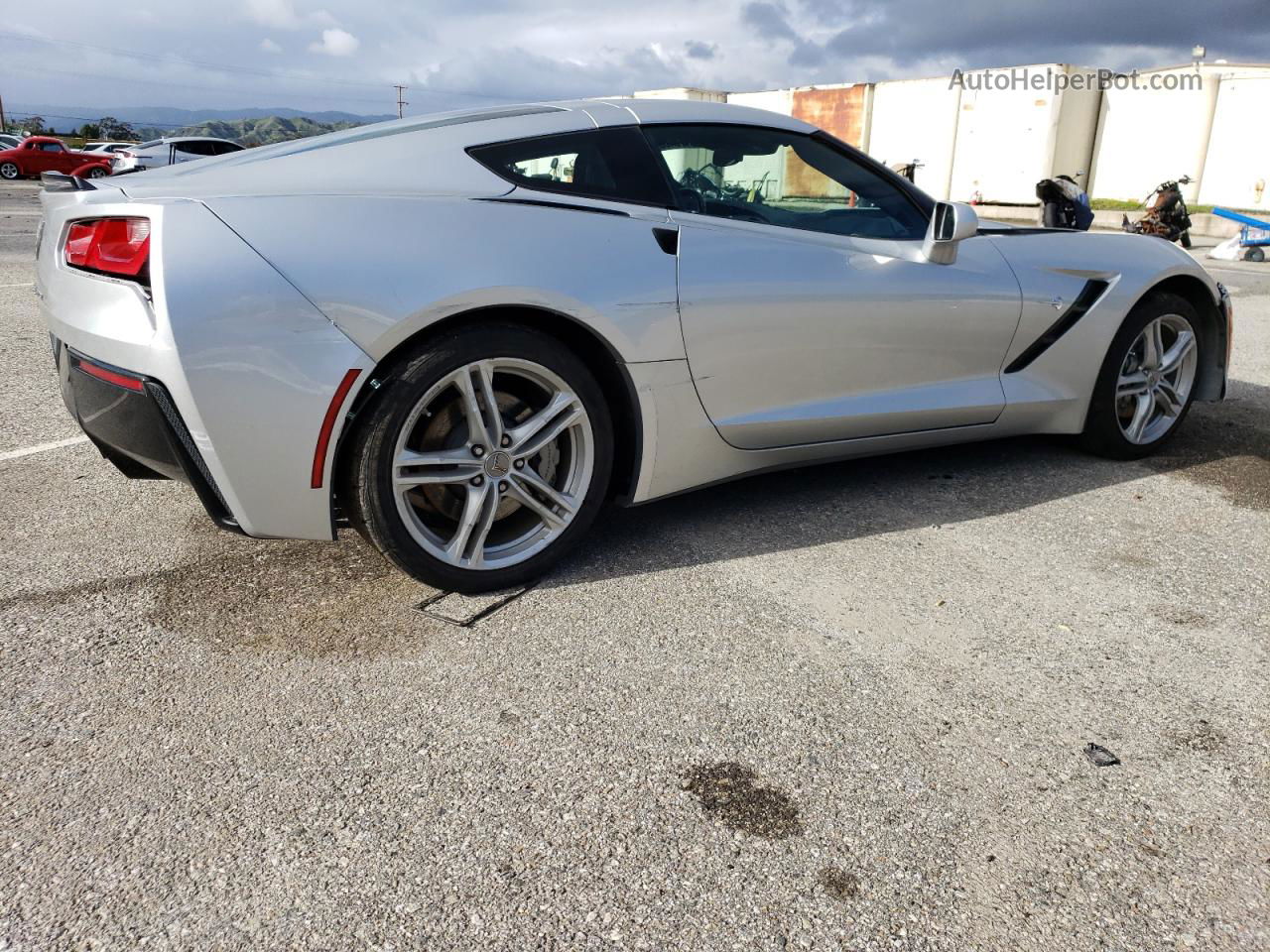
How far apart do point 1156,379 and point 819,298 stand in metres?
2.08

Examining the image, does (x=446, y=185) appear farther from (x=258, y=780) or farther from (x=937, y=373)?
(x=937, y=373)

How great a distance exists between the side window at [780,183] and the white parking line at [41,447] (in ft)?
9.49

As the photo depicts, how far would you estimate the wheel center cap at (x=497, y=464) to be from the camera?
2896 mm

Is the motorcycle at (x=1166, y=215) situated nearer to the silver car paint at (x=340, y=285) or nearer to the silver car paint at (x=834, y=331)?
the silver car paint at (x=834, y=331)

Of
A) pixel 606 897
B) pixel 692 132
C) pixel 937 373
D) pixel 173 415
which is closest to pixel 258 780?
pixel 606 897

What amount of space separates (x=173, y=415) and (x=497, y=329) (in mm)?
881

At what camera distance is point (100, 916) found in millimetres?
1675

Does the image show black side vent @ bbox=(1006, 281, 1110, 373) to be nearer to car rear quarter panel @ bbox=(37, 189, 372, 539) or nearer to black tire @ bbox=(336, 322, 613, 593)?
black tire @ bbox=(336, 322, 613, 593)

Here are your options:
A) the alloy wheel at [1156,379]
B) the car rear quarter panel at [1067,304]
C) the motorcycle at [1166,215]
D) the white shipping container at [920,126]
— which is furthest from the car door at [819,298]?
the white shipping container at [920,126]

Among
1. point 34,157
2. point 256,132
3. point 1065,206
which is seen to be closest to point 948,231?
point 1065,206

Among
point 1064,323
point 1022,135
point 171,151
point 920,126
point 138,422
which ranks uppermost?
point 920,126

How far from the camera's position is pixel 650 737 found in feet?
7.39

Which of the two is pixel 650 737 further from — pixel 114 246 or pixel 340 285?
pixel 114 246

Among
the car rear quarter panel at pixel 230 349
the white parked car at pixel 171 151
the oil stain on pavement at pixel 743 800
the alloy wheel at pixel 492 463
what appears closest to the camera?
the oil stain on pavement at pixel 743 800
